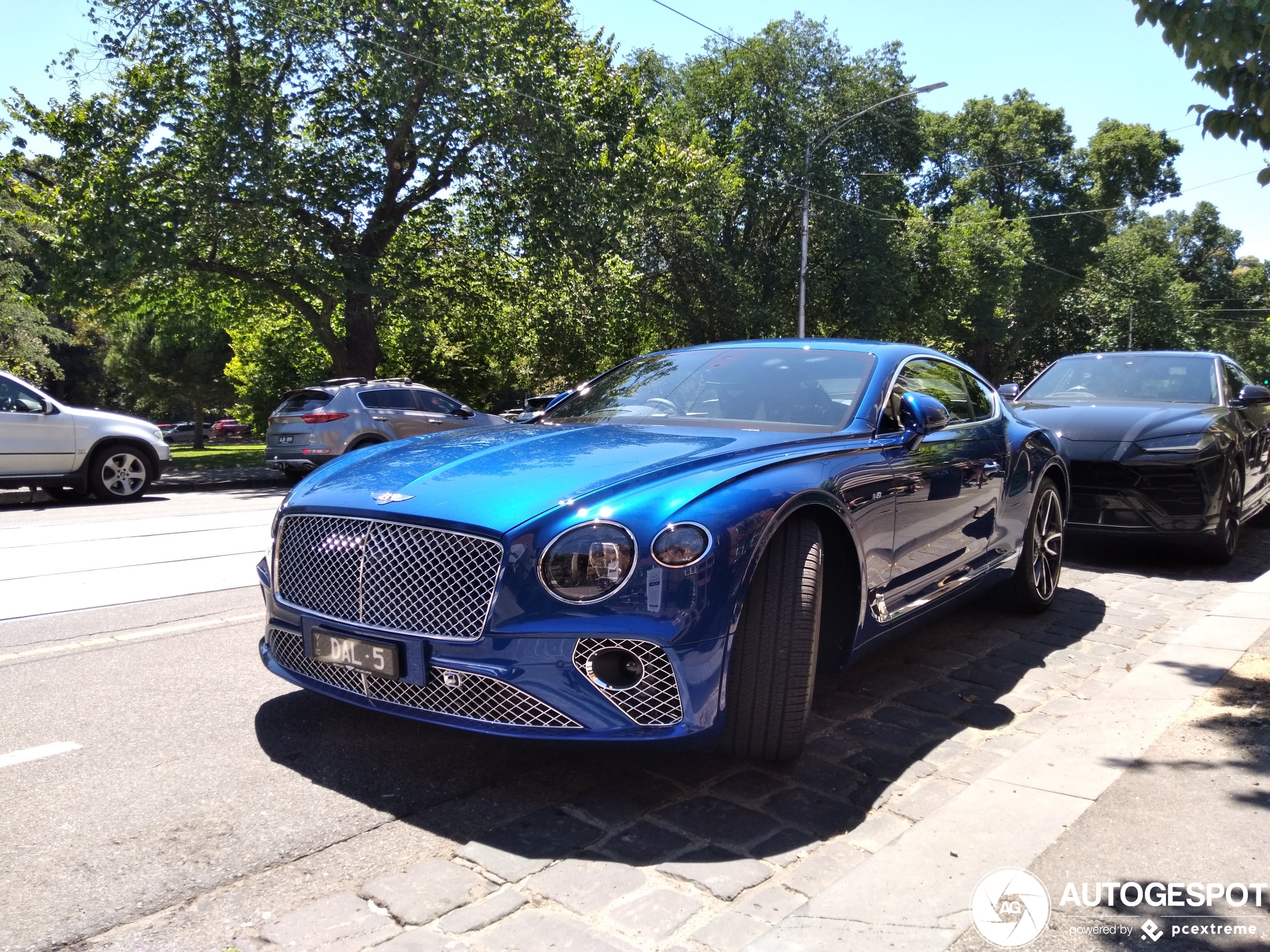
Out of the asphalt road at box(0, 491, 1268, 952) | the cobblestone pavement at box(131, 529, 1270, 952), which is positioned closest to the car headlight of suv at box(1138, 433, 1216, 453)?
the asphalt road at box(0, 491, 1268, 952)

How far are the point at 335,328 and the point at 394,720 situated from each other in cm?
2357

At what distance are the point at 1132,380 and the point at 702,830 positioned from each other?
23.3 feet

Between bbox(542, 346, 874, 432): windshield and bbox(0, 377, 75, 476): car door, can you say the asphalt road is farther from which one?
bbox(0, 377, 75, 476): car door

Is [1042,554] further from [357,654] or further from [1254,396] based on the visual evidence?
[357,654]

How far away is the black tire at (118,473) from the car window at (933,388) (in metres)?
11.2

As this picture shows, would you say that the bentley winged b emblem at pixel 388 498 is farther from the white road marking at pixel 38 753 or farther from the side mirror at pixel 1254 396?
the side mirror at pixel 1254 396

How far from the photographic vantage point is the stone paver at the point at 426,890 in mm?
2473

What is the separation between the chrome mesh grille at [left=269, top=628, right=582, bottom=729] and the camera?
2.94m

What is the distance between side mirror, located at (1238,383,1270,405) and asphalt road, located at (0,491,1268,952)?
148 inches

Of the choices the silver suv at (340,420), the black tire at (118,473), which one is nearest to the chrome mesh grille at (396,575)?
the black tire at (118,473)

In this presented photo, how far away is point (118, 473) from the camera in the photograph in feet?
42.4

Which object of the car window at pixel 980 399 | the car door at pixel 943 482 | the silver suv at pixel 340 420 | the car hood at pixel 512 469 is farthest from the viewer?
the silver suv at pixel 340 420

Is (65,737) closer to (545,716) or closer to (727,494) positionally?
(545,716)

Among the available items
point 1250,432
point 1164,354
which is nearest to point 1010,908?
point 1250,432
